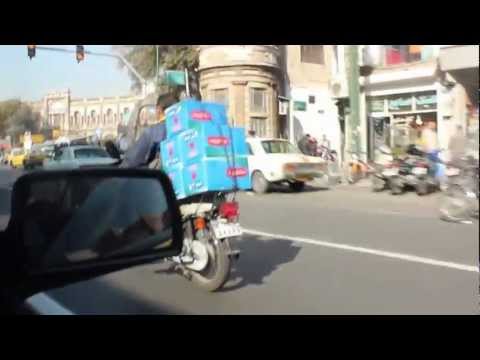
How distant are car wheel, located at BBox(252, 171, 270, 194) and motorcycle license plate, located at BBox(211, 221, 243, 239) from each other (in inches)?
307

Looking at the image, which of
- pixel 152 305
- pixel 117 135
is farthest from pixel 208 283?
pixel 117 135

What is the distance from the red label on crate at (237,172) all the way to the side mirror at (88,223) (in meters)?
2.71

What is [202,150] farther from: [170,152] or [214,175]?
[170,152]

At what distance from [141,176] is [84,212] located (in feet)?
1.09

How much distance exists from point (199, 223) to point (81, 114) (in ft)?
6.74

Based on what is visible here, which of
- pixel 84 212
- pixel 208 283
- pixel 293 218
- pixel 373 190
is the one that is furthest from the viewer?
pixel 373 190

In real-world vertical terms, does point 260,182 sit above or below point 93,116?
below

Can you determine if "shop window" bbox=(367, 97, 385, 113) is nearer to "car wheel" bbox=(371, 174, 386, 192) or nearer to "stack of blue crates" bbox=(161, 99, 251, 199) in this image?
"car wheel" bbox=(371, 174, 386, 192)

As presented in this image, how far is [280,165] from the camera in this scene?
11328 mm

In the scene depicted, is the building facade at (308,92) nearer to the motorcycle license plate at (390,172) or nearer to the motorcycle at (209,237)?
the motorcycle license plate at (390,172)

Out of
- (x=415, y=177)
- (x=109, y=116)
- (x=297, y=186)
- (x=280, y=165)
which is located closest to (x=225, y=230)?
(x=109, y=116)

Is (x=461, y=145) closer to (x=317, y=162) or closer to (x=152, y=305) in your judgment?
(x=152, y=305)

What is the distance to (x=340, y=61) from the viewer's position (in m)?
9.89

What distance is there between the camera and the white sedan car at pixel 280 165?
331 inches
